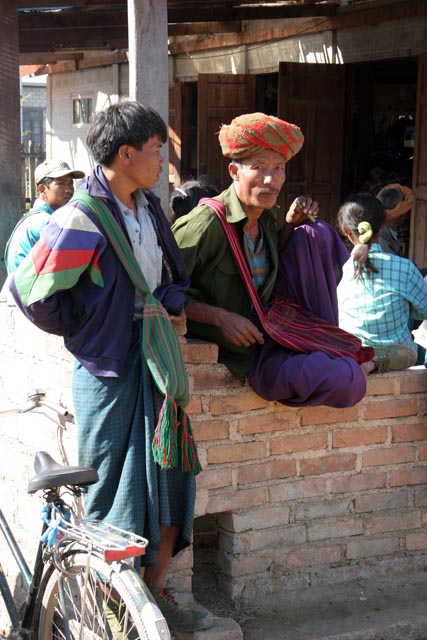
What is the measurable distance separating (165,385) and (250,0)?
6.83 meters

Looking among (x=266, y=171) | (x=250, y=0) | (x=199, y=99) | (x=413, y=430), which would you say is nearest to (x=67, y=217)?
(x=266, y=171)

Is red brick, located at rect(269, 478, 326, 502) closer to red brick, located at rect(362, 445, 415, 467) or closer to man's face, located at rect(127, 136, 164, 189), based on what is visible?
red brick, located at rect(362, 445, 415, 467)

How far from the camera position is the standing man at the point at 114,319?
296 centimetres

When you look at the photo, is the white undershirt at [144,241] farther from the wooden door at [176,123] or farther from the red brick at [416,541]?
the wooden door at [176,123]

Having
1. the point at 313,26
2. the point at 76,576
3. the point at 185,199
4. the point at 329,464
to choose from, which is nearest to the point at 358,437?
the point at 329,464

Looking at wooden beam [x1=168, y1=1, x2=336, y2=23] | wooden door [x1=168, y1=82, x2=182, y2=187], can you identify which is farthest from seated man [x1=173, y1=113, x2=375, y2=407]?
wooden door [x1=168, y1=82, x2=182, y2=187]

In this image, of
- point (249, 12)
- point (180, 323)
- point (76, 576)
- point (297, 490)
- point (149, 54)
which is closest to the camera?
point (76, 576)

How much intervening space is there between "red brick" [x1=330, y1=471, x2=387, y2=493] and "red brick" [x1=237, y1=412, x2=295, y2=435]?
0.36m

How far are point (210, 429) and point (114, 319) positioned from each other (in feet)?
2.65

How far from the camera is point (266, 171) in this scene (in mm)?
3490

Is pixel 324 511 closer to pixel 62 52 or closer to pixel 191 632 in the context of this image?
pixel 191 632

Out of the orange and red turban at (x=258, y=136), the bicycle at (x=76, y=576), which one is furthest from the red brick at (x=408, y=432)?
the bicycle at (x=76, y=576)

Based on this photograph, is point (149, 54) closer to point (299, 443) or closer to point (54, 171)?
point (54, 171)

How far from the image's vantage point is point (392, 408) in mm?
4023
